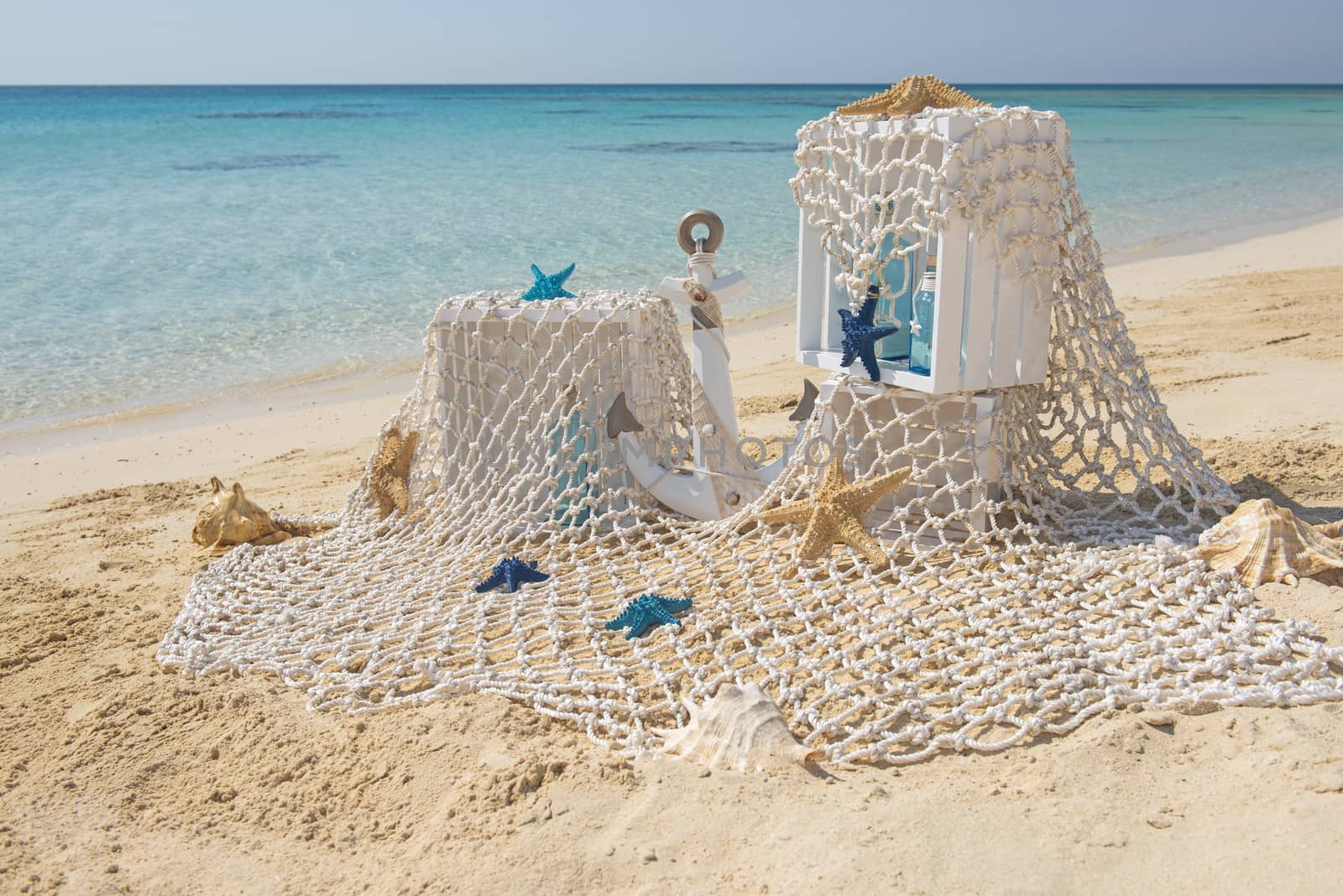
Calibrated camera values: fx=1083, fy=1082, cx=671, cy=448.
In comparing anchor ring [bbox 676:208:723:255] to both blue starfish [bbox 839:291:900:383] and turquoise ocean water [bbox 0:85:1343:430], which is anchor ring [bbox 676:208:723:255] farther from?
turquoise ocean water [bbox 0:85:1343:430]

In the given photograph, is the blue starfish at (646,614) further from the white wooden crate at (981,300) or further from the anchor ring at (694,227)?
the anchor ring at (694,227)

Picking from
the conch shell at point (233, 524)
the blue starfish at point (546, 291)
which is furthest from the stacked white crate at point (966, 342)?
the conch shell at point (233, 524)

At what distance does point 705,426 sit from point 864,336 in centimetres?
69

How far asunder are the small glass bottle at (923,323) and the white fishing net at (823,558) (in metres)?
0.13

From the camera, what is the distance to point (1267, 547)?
9.79ft

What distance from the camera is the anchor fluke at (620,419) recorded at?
3824mm

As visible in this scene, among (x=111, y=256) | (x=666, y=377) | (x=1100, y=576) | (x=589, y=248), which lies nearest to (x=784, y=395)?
(x=666, y=377)

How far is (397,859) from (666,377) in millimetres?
2213

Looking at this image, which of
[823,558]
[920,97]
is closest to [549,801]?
[823,558]

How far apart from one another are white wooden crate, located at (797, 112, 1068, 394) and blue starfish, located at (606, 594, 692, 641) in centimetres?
101

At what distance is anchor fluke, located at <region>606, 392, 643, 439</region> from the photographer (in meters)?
3.82

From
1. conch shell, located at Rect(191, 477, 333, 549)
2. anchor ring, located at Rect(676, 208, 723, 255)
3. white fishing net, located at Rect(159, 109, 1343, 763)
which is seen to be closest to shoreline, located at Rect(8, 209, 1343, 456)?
conch shell, located at Rect(191, 477, 333, 549)

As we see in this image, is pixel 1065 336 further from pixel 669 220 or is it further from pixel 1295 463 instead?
pixel 669 220

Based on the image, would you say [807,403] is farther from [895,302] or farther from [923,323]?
[923,323]
